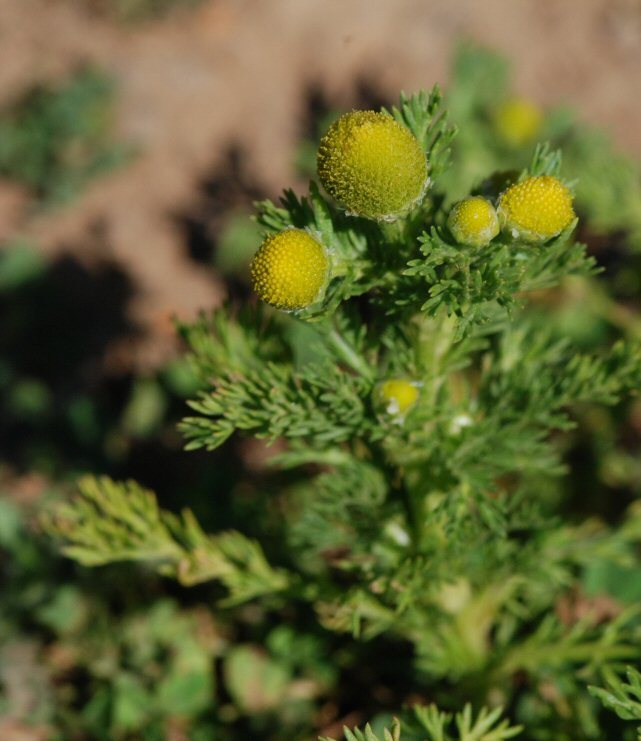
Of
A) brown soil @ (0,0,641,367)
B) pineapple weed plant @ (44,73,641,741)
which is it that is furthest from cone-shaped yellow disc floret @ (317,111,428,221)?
brown soil @ (0,0,641,367)

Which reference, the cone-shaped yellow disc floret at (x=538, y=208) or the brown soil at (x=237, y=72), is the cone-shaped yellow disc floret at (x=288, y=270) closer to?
the cone-shaped yellow disc floret at (x=538, y=208)

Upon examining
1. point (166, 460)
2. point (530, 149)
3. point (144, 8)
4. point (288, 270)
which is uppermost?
point (144, 8)

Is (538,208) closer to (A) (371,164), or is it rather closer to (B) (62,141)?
(A) (371,164)

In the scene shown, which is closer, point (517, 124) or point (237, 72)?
point (517, 124)

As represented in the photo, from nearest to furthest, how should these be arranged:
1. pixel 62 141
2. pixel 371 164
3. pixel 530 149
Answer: pixel 371 164
pixel 530 149
pixel 62 141

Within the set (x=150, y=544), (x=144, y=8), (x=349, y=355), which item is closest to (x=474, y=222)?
(x=349, y=355)

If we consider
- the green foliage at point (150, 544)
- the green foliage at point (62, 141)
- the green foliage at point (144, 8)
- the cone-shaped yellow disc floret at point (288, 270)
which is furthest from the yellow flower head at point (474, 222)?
the green foliage at point (144, 8)
